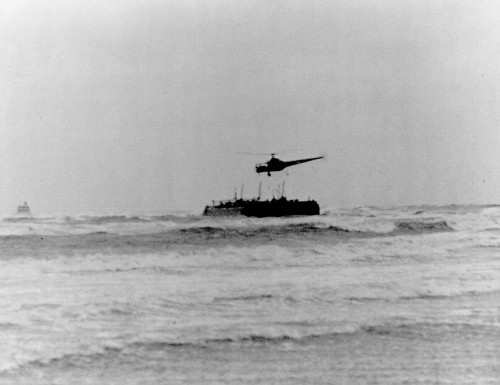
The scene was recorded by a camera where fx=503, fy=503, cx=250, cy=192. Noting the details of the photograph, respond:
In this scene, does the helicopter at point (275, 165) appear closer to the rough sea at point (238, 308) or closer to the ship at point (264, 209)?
the rough sea at point (238, 308)

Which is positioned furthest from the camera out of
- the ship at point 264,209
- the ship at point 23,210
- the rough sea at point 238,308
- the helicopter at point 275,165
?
the ship at point 264,209

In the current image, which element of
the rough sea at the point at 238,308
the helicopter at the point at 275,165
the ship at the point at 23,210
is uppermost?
the helicopter at the point at 275,165

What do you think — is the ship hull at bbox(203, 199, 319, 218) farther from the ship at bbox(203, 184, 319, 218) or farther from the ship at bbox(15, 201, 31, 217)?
the ship at bbox(15, 201, 31, 217)

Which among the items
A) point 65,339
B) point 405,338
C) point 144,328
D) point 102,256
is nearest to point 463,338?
point 405,338

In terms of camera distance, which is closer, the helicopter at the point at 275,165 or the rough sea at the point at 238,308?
the rough sea at the point at 238,308

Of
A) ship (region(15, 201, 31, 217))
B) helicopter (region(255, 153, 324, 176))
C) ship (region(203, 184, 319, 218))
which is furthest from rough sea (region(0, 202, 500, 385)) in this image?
ship (region(203, 184, 319, 218))

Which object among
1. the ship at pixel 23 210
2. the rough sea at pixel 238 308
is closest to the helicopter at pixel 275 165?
the rough sea at pixel 238 308

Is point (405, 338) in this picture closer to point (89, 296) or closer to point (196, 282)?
point (196, 282)

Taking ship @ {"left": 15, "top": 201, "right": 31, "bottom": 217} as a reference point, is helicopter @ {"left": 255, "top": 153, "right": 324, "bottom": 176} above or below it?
above

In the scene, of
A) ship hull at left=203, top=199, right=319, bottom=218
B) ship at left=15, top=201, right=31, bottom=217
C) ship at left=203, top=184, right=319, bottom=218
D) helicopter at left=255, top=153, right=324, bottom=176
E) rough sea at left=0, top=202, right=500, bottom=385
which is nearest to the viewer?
rough sea at left=0, top=202, right=500, bottom=385

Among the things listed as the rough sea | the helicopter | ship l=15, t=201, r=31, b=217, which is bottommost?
the rough sea
